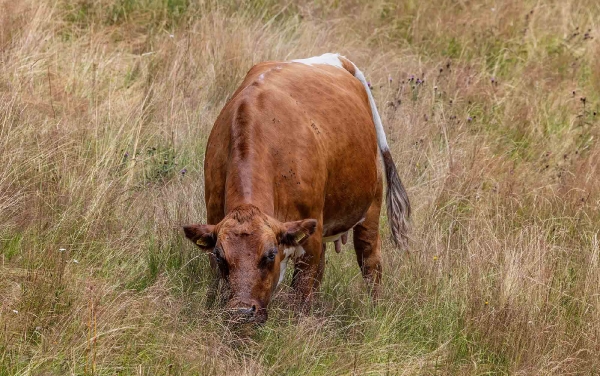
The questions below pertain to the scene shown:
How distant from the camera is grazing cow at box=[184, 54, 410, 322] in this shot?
5.11m

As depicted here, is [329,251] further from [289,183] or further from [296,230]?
[296,230]

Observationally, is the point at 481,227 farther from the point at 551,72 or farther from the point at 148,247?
the point at 551,72

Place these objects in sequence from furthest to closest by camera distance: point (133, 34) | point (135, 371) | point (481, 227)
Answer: point (133, 34) < point (481, 227) < point (135, 371)

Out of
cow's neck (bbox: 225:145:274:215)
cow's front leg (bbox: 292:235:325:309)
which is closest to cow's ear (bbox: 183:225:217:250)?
cow's neck (bbox: 225:145:274:215)

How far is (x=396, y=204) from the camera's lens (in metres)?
7.25

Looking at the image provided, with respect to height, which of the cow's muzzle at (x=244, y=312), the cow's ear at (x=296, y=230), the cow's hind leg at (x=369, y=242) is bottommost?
the cow's hind leg at (x=369, y=242)

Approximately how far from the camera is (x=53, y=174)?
6.69m

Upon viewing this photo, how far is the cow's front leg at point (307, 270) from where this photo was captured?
18.9 ft

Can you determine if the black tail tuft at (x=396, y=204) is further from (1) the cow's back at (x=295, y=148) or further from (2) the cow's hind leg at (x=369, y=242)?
(1) the cow's back at (x=295, y=148)

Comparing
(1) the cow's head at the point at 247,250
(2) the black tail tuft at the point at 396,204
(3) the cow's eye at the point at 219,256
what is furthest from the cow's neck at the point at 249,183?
(2) the black tail tuft at the point at 396,204

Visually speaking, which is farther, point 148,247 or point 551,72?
point 551,72

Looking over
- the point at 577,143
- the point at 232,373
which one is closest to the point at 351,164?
the point at 232,373

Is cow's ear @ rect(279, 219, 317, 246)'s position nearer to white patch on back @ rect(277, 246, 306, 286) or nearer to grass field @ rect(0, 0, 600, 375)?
white patch on back @ rect(277, 246, 306, 286)

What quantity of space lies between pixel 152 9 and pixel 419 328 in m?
5.39
